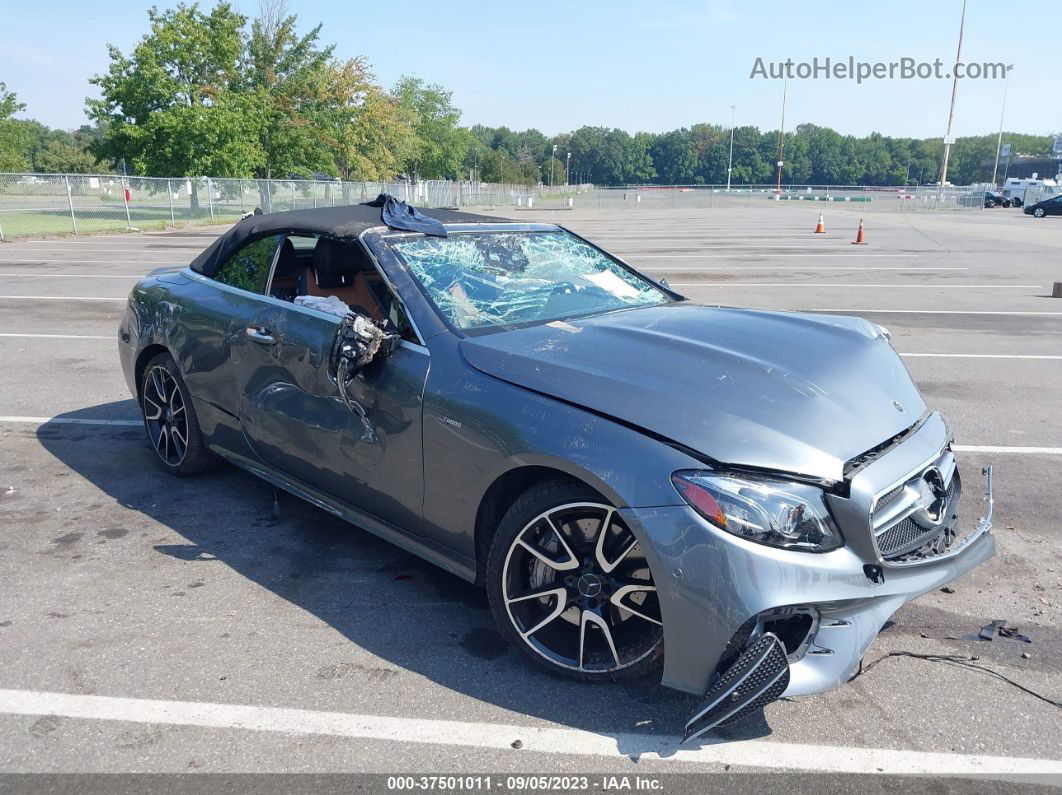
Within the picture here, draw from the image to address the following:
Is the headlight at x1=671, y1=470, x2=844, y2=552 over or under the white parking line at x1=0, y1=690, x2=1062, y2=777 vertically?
over

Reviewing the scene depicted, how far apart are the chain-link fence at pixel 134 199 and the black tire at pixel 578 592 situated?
21.1 meters

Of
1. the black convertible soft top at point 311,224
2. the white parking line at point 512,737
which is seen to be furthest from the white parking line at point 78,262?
the white parking line at point 512,737

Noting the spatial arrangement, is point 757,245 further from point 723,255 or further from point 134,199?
point 134,199

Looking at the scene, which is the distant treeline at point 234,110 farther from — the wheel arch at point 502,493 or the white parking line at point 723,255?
the wheel arch at point 502,493

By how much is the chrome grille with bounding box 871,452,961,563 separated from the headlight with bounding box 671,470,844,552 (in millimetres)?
206

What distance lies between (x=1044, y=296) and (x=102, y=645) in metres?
14.0

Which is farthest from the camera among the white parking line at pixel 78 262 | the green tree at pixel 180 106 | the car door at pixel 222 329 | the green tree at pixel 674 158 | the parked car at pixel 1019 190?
the green tree at pixel 674 158

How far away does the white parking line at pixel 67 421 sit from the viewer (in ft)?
19.9

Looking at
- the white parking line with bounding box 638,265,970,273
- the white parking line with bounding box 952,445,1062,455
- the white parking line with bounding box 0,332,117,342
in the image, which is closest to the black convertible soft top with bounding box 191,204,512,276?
the white parking line with bounding box 952,445,1062,455

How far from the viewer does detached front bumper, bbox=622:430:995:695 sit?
2.36 m

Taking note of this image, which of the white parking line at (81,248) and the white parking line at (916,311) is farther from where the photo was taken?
the white parking line at (81,248)

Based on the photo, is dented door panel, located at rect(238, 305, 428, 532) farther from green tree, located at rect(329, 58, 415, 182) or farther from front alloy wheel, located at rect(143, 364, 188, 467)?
green tree, located at rect(329, 58, 415, 182)

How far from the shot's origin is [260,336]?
3951mm

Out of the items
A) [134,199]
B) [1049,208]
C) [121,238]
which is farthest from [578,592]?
[1049,208]
